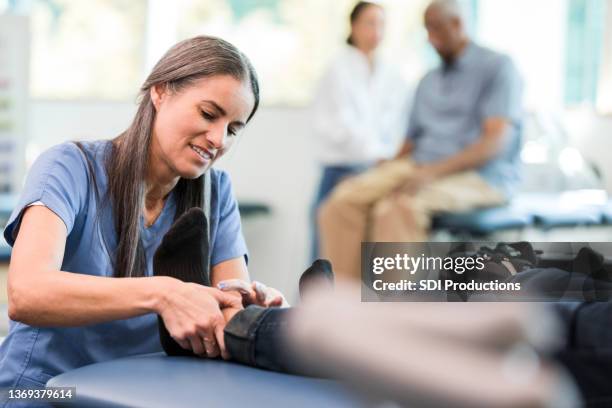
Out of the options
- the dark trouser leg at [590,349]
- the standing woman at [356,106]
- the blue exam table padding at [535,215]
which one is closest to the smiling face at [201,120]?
the dark trouser leg at [590,349]

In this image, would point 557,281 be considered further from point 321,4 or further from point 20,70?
point 321,4

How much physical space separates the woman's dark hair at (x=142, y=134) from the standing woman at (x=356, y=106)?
2.35 metres

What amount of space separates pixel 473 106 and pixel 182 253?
2.10 metres

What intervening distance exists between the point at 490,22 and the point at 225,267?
11.0ft

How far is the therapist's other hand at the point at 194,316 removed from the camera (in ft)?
3.31

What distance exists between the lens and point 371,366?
46cm

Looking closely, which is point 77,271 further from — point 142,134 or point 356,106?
point 356,106

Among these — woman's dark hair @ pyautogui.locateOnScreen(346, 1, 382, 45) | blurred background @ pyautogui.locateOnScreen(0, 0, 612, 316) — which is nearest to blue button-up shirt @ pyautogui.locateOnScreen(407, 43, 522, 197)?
woman's dark hair @ pyautogui.locateOnScreen(346, 1, 382, 45)

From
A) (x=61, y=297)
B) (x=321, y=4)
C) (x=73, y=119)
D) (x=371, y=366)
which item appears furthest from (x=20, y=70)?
(x=371, y=366)

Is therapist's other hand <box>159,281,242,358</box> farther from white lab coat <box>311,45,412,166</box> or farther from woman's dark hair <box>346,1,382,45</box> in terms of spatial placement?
woman's dark hair <box>346,1,382,45</box>

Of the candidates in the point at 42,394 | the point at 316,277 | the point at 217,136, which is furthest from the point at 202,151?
the point at 42,394

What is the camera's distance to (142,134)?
116 cm

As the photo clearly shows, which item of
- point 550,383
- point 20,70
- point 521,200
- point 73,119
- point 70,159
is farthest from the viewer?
point 73,119

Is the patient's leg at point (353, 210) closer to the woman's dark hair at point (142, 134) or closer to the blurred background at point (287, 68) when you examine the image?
the blurred background at point (287, 68)
